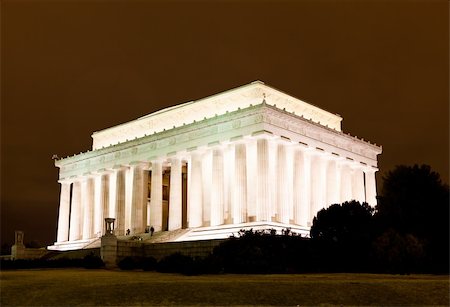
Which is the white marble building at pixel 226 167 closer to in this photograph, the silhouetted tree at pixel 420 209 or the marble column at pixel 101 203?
the marble column at pixel 101 203

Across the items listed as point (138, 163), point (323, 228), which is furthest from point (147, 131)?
point (323, 228)

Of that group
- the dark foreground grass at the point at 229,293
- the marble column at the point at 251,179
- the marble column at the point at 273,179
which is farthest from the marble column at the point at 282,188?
the dark foreground grass at the point at 229,293

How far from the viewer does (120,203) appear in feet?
250

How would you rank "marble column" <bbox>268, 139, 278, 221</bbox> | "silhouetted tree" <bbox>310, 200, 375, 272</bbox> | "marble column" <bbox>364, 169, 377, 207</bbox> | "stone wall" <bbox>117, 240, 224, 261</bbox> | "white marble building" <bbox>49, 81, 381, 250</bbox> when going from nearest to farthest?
"silhouetted tree" <bbox>310, 200, 375, 272</bbox> < "stone wall" <bbox>117, 240, 224, 261</bbox> < "marble column" <bbox>268, 139, 278, 221</bbox> < "white marble building" <bbox>49, 81, 381, 250</bbox> < "marble column" <bbox>364, 169, 377, 207</bbox>

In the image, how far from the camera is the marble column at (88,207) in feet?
265

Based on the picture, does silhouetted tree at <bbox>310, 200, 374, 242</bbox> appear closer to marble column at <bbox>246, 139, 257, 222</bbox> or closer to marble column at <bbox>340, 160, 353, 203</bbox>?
marble column at <bbox>246, 139, 257, 222</bbox>

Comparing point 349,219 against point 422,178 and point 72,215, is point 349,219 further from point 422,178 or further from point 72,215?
point 72,215

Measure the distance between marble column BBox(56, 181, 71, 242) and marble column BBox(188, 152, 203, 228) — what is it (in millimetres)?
27812

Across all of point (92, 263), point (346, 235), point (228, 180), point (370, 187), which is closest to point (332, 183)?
point (370, 187)

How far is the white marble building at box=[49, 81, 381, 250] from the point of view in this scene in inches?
2382

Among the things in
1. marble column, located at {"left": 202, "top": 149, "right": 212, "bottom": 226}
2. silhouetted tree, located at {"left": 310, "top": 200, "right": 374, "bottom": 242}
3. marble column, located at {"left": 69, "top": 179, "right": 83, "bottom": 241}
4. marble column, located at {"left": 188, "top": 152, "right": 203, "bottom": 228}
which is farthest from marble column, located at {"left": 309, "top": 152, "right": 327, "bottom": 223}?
marble column, located at {"left": 69, "top": 179, "right": 83, "bottom": 241}

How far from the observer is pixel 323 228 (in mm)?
46938

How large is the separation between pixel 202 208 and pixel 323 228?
22598 millimetres

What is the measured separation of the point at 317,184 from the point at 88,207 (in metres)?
34.3
